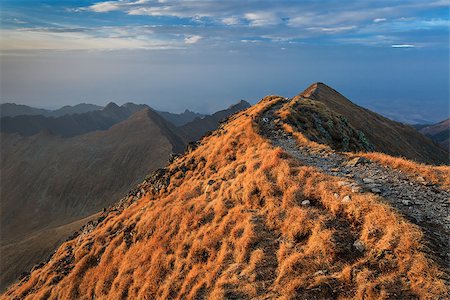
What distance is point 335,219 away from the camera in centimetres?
1494

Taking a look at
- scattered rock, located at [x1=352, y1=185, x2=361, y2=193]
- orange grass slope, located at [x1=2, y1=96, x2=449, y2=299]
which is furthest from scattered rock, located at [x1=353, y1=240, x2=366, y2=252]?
scattered rock, located at [x1=352, y1=185, x2=361, y2=193]

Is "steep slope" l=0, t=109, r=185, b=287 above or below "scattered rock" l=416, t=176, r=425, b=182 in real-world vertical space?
below

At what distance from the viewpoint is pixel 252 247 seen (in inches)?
627

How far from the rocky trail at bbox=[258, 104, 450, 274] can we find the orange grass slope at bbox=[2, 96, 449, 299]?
0.71m

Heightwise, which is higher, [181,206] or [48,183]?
[181,206]

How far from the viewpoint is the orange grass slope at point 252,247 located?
12.0 meters

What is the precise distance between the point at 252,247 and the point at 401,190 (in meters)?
8.12

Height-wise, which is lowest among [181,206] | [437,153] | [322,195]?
[437,153]

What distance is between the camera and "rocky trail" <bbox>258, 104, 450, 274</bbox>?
1269 cm

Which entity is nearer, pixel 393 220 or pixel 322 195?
pixel 393 220

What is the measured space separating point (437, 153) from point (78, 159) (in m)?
187

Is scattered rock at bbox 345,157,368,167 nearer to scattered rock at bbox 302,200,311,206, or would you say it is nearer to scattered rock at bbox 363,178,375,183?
scattered rock at bbox 363,178,375,183

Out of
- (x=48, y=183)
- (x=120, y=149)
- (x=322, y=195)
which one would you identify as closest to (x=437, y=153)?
(x=322, y=195)

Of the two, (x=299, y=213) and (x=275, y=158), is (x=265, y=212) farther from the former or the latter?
(x=275, y=158)
